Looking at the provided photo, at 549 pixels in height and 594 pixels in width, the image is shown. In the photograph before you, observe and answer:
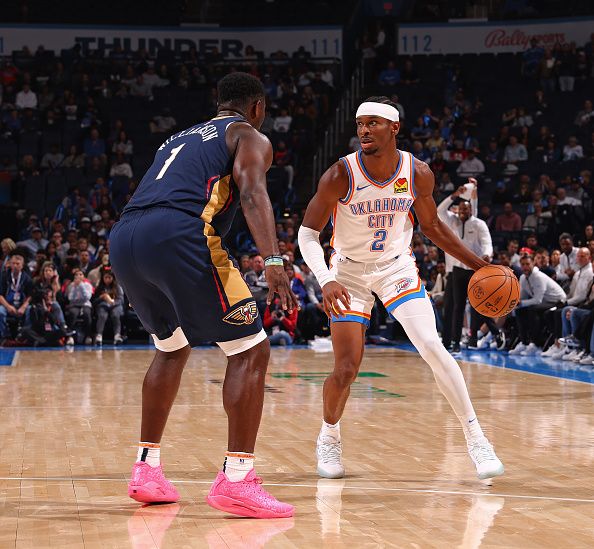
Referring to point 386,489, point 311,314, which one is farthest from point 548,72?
point 386,489

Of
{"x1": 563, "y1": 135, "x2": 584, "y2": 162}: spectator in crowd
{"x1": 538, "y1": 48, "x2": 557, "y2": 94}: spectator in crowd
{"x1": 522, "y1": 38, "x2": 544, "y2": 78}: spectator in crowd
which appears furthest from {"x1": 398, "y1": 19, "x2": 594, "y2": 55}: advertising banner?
{"x1": 563, "y1": 135, "x2": 584, "y2": 162}: spectator in crowd

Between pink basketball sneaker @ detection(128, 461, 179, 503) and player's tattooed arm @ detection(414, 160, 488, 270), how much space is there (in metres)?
2.07

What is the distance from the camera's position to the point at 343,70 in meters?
23.9

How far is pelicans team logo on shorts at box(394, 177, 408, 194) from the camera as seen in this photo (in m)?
5.52

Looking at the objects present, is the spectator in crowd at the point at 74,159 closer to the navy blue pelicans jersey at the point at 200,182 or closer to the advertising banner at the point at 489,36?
the advertising banner at the point at 489,36

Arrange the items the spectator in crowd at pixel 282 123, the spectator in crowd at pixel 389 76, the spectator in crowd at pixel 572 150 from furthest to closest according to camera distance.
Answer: the spectator in crowd at pixel 389 76, the spectator in crowd at pixel 282 123, the spectator in crowd at pixel 572 150

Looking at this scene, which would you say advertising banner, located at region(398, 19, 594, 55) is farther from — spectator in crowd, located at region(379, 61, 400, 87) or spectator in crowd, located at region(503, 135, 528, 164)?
spectator in crowd, located at region(503, 135, 528, 164)

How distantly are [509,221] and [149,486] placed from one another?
13.9m

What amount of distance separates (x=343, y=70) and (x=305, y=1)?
2.55 metres

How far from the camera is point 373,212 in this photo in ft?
18.1

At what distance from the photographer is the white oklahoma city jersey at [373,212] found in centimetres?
549

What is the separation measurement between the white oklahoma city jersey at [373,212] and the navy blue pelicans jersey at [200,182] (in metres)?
1.16

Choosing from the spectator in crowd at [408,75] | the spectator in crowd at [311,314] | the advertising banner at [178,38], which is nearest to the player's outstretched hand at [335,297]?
the spectator in crowd at [311,314]

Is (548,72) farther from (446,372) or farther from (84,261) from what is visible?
(446,372)
